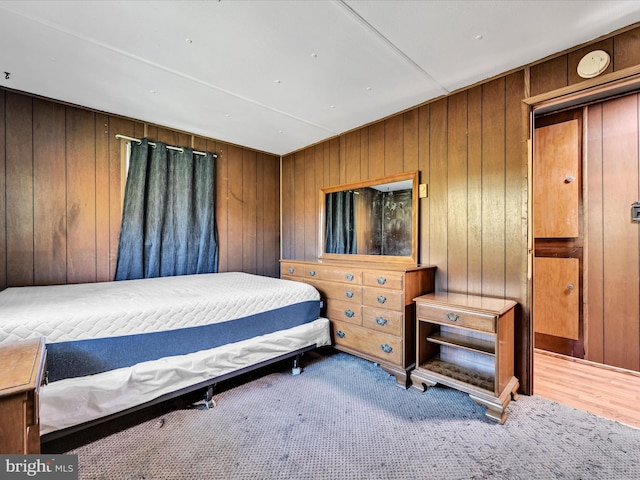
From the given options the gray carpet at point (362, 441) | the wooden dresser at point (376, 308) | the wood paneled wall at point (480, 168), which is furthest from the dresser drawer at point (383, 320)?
the wood paneled wall at point (480, 168)

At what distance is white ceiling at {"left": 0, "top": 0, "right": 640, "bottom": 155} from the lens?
1.62m

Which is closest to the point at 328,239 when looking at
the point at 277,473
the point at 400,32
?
the point at 400,32

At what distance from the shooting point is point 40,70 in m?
2.17

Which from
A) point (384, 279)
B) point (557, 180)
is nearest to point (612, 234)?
point (557, 180)

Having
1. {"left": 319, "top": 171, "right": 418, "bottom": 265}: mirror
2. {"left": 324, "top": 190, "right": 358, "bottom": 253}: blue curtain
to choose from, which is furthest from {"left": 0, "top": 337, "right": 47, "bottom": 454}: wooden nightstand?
{"left": 324, "top": 190, "right": 358, "bottom": 253}: blue curtain

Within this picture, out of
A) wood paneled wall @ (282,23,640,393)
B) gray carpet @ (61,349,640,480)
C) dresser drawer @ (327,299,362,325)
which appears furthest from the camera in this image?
dresser drawer @ (327,299,362,325)

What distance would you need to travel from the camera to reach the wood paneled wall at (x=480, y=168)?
2.15 meters

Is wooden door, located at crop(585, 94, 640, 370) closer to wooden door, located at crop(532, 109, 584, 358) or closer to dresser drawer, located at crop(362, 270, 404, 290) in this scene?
wooden door, located at crop(532, 109, 584, 358)

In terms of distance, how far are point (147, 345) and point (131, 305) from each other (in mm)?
276

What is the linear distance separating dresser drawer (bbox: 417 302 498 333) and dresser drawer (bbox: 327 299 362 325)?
58 centimetres

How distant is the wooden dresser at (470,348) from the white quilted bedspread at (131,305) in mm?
1058

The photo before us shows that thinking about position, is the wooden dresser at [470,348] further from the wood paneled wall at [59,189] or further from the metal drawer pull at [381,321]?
the wood paneled wall at [59,189]

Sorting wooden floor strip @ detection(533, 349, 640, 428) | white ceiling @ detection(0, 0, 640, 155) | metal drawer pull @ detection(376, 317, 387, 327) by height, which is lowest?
wooden floor strip @ detection(533, 349, 640, 428)

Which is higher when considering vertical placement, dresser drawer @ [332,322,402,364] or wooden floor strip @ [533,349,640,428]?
dresser drawer @ [332,322,402,364]
